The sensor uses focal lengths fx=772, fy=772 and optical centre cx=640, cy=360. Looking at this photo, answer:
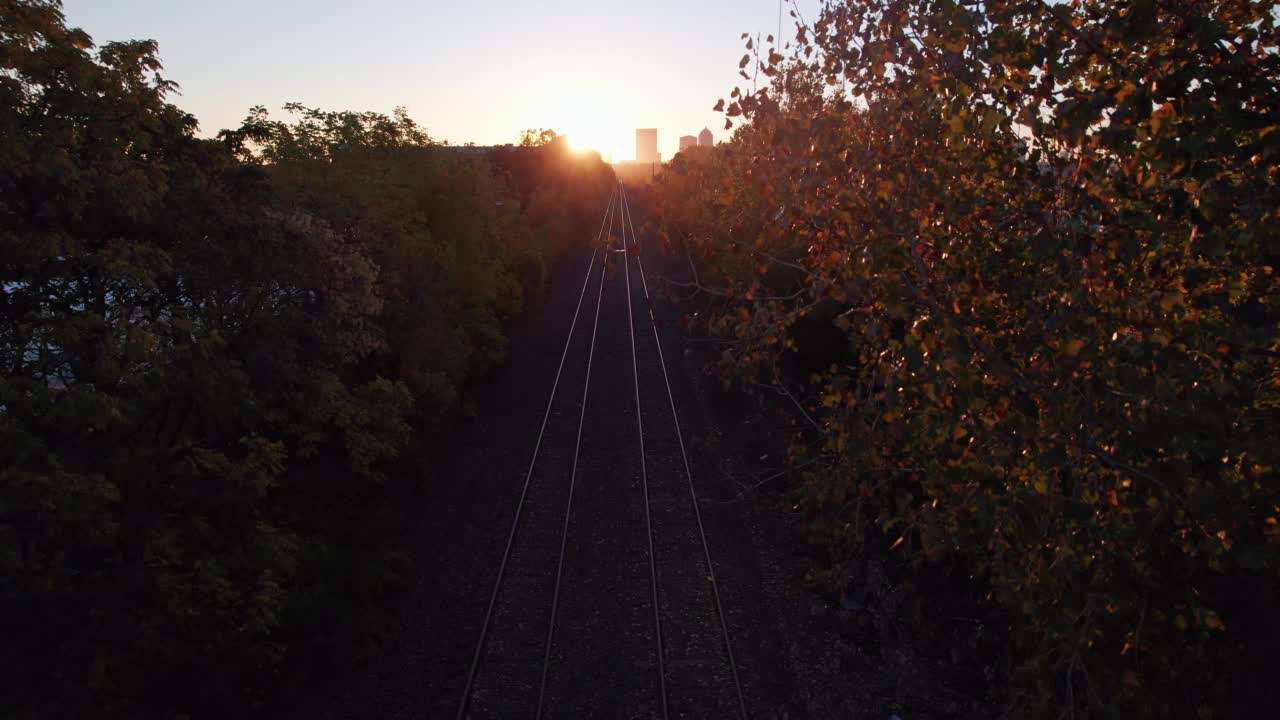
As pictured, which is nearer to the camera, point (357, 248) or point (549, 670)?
point (549, 670)

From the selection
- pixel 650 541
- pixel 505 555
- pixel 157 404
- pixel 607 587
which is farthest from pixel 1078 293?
pixel 505 555

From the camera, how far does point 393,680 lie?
10.8 m

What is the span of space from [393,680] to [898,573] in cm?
879

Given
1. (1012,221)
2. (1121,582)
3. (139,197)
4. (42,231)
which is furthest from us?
(139,197)

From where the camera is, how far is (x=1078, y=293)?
403 centimetres

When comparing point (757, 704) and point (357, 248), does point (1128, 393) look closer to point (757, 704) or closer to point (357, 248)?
point (757, 704)

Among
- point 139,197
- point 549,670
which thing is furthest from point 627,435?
point 139,197

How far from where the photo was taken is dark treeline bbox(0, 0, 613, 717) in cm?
766

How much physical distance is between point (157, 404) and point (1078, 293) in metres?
9.15

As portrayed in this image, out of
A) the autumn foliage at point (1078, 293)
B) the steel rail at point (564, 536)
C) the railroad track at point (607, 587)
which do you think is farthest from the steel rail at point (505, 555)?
Answer: the autumn foliage at point (1078, 293)

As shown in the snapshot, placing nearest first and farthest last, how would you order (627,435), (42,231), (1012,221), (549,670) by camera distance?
(1012,221), (42,231), (549,670), (627,435)

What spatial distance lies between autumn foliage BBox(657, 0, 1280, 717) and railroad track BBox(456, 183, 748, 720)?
1.87 m

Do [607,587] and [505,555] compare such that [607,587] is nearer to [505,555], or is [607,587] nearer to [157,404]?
[505,555]

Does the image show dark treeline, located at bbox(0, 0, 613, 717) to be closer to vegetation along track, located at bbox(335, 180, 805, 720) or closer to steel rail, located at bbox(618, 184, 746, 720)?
vegetation along track, located at bbox(335, 180, 805, 720)
